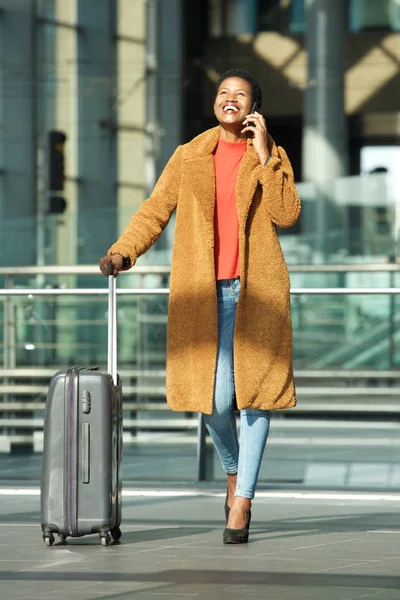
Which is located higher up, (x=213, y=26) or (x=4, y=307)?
(x=213, y=26)

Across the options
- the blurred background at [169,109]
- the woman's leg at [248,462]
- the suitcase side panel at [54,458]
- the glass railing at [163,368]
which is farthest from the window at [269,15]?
the suitcase side panel at [54,458]

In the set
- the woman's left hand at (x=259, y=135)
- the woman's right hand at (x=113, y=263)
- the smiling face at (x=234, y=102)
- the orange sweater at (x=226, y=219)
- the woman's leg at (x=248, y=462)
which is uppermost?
the smiling face at (x=234, y=102)

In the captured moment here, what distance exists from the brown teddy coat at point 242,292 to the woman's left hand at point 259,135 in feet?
0.14

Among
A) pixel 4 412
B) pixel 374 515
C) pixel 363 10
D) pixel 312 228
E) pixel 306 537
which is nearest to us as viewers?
pixel 306 537

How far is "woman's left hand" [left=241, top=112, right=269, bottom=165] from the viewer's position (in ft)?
16.4

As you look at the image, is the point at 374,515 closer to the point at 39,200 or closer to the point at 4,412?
the point at 4,412

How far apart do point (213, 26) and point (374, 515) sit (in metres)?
21.3

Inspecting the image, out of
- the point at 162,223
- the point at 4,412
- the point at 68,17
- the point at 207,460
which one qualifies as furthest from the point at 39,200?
the point at 162,223

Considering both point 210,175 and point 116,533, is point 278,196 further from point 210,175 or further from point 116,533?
point 116,533

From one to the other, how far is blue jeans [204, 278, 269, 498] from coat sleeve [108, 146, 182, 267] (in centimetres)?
31

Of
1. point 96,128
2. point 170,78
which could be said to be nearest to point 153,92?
point 170,78

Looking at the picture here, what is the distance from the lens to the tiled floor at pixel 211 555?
12.8ft

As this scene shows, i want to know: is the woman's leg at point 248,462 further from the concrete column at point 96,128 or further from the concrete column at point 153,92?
the concrete column at point 96,128

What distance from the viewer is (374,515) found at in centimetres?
582
